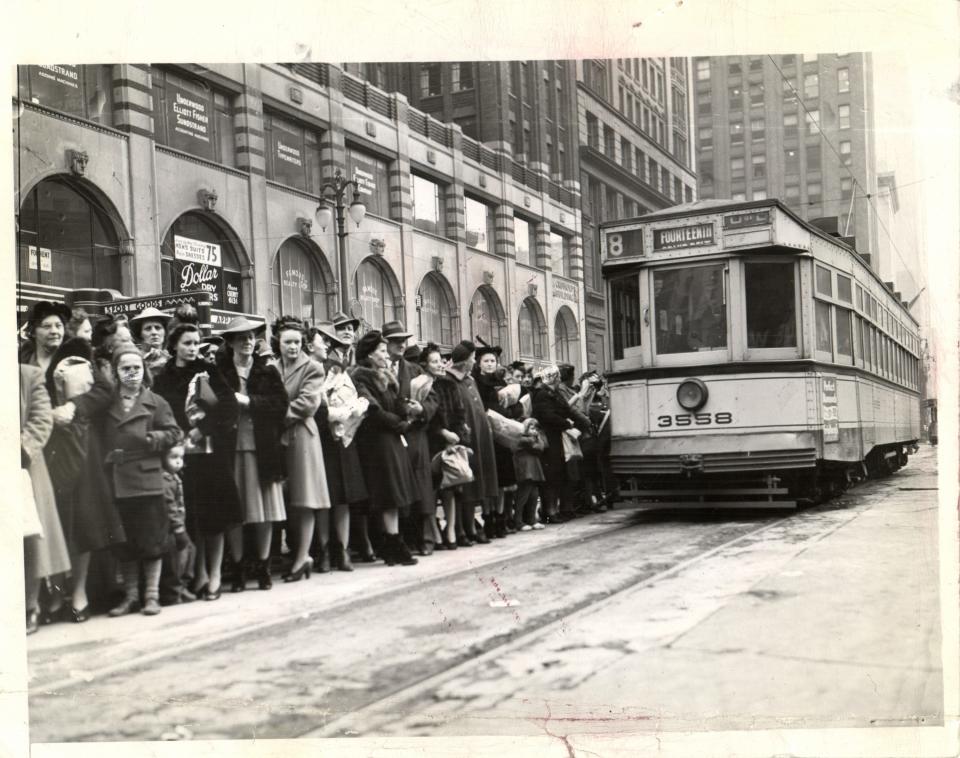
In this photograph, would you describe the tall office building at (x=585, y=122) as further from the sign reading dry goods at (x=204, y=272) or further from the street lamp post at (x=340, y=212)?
the sign reading dry goods at (x=204, y=272)

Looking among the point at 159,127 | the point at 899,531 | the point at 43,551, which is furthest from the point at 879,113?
the point at 43,551

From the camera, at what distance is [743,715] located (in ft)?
15.6

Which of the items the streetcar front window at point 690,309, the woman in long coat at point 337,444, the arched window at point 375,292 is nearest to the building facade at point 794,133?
the streetcar front window at point 690,309

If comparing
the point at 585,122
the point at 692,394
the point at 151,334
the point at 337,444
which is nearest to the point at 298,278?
the point at 151,334

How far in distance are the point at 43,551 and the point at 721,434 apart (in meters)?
5.07

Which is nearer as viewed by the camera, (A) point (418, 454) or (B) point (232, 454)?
(B) point (232, 454)

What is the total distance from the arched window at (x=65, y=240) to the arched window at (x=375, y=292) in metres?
1.38

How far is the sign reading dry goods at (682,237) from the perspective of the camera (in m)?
7.53

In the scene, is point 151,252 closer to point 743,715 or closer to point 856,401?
point 743,715

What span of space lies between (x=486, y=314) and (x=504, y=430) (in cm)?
135

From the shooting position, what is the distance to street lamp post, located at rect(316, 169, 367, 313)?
5.57 metres

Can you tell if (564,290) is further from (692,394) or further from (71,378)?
(71,378)

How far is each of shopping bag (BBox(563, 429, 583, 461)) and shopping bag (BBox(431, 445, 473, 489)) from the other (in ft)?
6.13

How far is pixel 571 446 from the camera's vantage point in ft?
28.0
